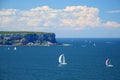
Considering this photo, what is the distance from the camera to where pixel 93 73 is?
3627 inches

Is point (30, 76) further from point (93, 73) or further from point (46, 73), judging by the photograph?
point (93, 73)

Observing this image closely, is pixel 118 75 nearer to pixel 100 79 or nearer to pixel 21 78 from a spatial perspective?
pixel 100 79

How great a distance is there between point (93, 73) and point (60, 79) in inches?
562

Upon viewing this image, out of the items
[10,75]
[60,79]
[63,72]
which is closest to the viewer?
[60,79]

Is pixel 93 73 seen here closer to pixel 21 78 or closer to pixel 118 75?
pixel 118 75

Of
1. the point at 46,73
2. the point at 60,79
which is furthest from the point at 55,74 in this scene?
the point at 60,79

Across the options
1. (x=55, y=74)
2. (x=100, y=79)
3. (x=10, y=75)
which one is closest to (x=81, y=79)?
(x=100, y=79)

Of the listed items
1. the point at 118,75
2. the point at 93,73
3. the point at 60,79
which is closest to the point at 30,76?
the point at 60,79

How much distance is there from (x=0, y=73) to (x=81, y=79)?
81.4 ft

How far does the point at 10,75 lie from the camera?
8775 centimetres

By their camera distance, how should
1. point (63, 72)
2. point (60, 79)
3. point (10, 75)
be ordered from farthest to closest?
point (63, 72) < point (10, 75) < point (60, 79)

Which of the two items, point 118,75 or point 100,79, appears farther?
point 118,75

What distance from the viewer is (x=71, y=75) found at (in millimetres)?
88938

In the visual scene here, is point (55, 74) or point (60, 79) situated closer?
point (60, 79)
